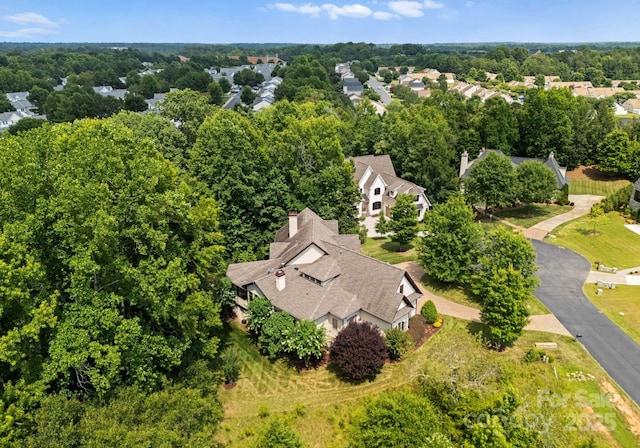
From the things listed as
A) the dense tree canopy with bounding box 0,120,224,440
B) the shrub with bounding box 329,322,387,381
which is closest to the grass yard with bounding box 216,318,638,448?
the shrub with bounding box 329,322,387,381

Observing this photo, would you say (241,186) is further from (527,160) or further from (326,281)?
(527,160)

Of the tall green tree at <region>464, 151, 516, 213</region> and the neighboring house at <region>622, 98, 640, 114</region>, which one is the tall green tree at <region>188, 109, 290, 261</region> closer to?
the tall green tree at <region>464, 151, 516, 213</region>

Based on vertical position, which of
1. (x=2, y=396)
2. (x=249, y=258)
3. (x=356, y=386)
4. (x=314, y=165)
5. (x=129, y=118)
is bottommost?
(x=356, y=386)

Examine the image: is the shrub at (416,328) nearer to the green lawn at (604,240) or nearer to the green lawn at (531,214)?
the green lawn at (604,240)

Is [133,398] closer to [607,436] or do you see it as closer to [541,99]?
[607,436]

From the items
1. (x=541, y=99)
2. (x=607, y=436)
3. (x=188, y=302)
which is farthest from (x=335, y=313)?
(x=541, y=99)

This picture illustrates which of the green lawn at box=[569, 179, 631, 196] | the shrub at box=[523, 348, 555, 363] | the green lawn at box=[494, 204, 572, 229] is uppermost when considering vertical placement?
the green lawn at box=[569, 179, 631, 196]
